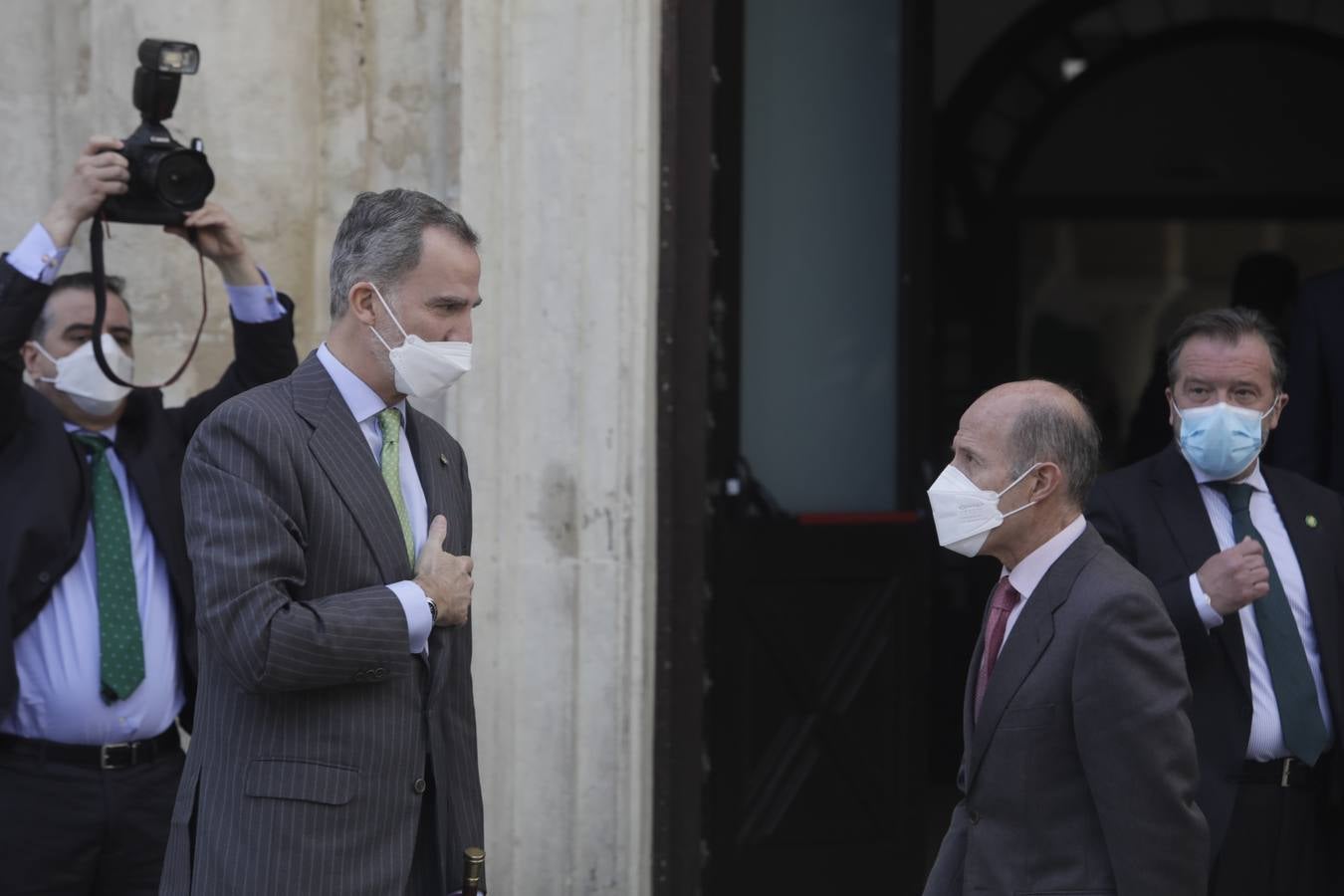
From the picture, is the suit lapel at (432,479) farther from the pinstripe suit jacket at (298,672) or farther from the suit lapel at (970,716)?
the suit lapel at (970,716)

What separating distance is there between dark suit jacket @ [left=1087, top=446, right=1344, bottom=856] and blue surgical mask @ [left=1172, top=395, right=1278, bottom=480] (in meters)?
0.12

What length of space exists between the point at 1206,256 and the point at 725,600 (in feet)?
27.0

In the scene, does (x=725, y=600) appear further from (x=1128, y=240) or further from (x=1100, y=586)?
(x=1128, y=240)

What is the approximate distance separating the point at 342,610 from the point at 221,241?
1.38 meters

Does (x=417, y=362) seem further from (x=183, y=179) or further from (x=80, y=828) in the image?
(x=80, y=828)

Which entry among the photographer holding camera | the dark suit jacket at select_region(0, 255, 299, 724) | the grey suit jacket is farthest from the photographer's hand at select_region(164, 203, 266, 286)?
the grey suit jacket

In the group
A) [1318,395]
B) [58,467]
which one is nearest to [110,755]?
[58,467]

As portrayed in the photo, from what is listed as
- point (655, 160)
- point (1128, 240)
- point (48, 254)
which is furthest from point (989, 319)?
point (48, 254)

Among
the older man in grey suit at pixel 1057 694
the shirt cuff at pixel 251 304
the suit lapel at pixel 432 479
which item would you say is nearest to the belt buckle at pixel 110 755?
the shirt cuff at pixel 251 304

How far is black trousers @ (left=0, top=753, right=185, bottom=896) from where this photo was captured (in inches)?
137

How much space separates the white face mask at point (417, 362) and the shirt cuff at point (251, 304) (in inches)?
40.5

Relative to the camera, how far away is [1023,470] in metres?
2.79

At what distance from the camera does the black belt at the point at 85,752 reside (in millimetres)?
3541

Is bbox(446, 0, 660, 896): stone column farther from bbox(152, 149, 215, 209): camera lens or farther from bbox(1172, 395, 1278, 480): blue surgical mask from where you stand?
bbox(1172, 395, 1278, 480): blue surgical mask
